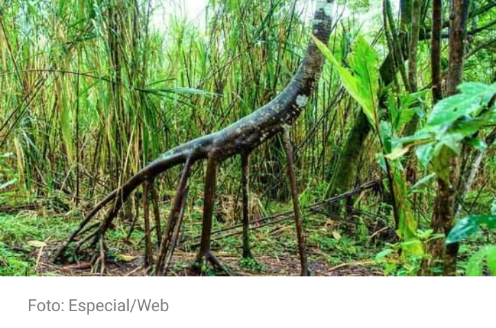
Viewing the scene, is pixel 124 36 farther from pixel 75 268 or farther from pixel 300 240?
pixel 300 240

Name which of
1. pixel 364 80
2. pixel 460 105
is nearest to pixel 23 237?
pixel 364 80

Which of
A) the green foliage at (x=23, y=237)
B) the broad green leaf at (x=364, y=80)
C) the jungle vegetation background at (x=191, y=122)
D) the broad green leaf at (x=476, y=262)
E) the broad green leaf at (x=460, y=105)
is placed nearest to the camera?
the broad green leaf at (x=460, y=105)

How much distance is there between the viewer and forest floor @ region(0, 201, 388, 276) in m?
1.51

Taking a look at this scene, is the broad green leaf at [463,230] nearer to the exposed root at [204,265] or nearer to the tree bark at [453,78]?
Answer: the tree bark at [453,78]

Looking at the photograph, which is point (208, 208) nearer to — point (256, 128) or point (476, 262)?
point (256, 128)

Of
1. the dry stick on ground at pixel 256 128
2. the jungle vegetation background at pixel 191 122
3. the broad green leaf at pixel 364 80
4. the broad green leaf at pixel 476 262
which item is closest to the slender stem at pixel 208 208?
the dry stick on ground at pixel 256 128

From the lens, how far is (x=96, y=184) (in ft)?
6.74

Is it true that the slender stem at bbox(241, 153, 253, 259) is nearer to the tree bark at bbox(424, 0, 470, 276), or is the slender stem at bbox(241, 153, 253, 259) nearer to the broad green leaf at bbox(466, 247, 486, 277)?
the tree bark at bbox(424, 0, 470, 276)

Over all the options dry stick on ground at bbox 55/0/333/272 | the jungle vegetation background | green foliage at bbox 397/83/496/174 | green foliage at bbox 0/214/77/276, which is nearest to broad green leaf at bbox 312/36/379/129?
green foliage at bbox 397/83/496/174

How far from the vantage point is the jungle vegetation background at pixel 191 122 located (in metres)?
1.65

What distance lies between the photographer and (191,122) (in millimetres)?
2059

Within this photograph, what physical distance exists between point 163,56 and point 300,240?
118cm
